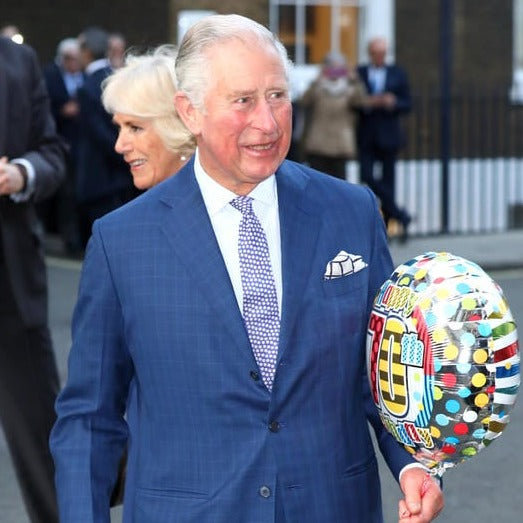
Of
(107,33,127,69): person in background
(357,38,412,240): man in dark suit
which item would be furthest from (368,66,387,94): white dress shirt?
(107,33,127,69): person in background

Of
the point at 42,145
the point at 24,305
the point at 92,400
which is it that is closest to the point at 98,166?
the point at 42,145

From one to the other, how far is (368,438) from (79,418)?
1.87 ft

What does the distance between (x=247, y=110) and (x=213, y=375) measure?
50 centimetres

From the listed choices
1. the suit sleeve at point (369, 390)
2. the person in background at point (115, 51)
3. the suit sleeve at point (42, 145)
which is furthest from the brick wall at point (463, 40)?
the suit sleeve at point (369, 390)

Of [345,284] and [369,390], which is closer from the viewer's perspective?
[345,284]

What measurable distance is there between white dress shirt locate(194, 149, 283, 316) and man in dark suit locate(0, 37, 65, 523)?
81.1 inches

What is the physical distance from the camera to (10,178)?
4.95 m

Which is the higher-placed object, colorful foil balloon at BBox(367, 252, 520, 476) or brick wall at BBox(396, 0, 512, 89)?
colorful foil balloon at BBox(367, 252, 520, 476)

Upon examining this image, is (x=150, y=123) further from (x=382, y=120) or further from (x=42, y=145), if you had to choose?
(x=382, y=120)

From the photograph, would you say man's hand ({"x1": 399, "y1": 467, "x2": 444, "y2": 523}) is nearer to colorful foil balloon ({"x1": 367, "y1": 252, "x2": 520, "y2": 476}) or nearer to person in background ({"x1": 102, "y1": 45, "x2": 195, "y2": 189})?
colorful foil balloon ({"x1": 367, "y1": 252, "x2": 520, "y2": 476})

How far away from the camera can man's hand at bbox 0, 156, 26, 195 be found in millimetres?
4926

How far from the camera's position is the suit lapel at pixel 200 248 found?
293 cm

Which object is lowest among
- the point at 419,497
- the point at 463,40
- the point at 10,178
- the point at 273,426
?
the point at 463,40

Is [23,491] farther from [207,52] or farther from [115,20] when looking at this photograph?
[115,20]
